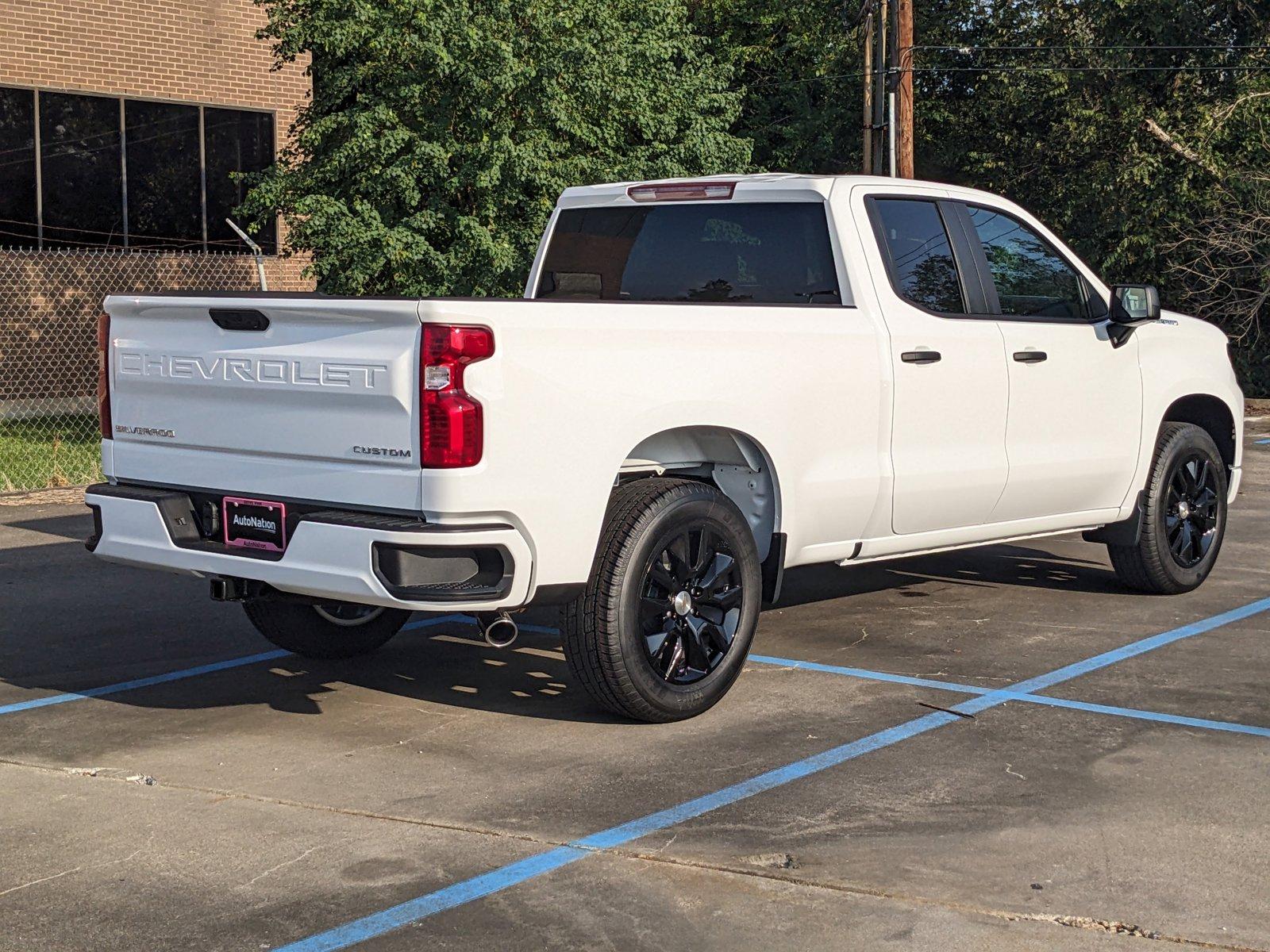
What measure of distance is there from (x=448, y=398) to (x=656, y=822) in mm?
1516

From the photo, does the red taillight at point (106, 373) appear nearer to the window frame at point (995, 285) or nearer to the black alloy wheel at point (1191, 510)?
the window frame at point (995, 285)

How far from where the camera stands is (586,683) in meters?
6.25

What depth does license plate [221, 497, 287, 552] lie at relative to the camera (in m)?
6.00

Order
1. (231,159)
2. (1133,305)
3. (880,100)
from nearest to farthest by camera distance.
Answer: (1133,305) < (231,159) < (880,100)

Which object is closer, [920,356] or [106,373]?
[106,373]

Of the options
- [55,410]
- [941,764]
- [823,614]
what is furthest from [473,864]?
[55,410]

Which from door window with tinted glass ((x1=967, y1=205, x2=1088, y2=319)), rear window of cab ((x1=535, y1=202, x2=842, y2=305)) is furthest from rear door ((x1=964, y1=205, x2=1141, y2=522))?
rear window of cab ((x1=535, y1=202, x2=842, y2=305))

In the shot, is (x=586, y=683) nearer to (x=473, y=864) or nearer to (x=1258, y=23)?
(x=473, y=864)

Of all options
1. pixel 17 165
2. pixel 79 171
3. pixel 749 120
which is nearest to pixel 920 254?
pixel 17 165

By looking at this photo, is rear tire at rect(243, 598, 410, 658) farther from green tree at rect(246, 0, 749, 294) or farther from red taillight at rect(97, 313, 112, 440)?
green tree at rect(246, 0, 749, 294)

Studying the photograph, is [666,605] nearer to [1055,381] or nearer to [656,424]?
[656,424]

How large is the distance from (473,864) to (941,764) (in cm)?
183

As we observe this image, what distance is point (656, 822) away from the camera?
17.2 ft

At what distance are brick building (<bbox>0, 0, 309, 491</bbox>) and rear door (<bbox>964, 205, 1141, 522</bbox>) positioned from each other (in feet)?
46.4
